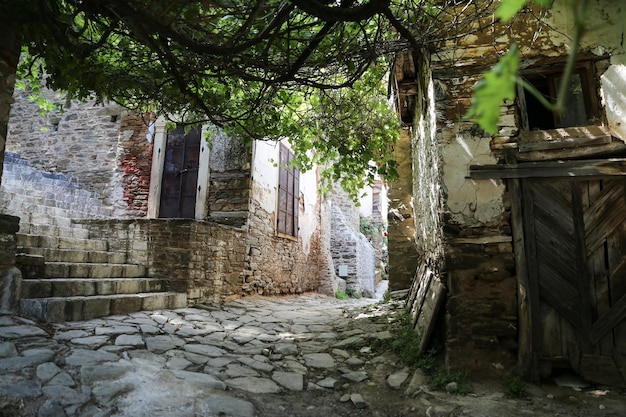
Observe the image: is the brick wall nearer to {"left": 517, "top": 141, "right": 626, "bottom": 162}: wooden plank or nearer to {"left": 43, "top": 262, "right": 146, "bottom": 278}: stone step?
{"left": 43, "top": 262, "right": 146, "bottom": 278}: stone step

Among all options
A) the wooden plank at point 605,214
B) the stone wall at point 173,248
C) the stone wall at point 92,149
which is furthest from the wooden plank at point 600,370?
the stone wall at point 92,149

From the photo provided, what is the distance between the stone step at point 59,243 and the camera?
4664mm

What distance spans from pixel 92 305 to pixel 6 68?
8.14 ft

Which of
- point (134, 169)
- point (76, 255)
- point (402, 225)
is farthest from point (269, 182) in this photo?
point (76, 255)

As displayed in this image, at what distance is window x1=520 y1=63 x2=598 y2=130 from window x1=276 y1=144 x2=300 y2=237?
18.7ft

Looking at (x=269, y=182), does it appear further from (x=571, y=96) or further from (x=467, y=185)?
(x=571, y=96)

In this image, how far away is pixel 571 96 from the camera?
3.55m

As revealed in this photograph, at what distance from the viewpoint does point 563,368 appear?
3.18 metres

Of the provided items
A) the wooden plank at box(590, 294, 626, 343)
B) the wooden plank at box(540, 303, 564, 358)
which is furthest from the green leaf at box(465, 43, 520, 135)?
the wooden plank at box(590, 294, 626, 343)

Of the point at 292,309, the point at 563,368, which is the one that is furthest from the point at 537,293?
the point at 292,309

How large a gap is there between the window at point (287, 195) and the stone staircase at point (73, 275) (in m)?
3.78

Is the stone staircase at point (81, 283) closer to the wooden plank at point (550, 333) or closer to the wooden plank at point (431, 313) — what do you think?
the wooden plank at point (431, 313)

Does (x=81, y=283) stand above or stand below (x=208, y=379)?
above

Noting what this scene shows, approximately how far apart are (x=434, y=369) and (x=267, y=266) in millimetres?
5225
